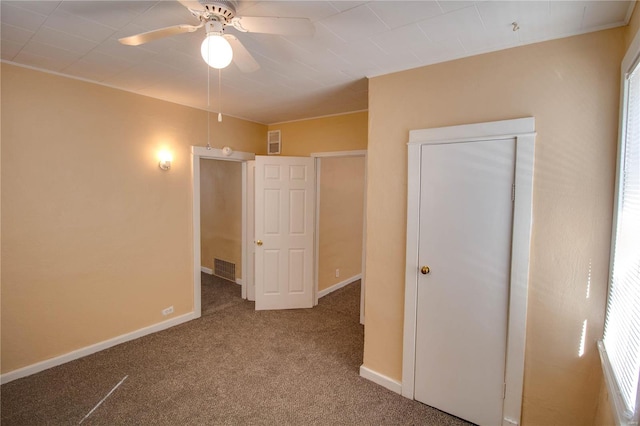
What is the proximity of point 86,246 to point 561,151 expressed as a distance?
3.75m

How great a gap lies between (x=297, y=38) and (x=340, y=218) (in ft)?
10.5

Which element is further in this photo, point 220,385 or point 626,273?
point 220,385

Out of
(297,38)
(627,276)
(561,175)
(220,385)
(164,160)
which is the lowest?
(220,385)

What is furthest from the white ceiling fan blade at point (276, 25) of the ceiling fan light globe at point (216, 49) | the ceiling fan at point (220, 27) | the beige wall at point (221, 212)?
the beige wall at point (221, 212)

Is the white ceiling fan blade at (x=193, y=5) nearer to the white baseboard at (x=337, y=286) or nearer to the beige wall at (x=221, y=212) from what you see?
the beige wall at (x=221, y=212)

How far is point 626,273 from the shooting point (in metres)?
1.35

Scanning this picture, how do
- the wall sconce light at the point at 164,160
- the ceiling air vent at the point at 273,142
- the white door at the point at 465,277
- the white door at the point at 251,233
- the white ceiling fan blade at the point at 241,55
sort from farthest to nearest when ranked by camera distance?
the ceiling air vent at the point at 273,142
the white door at the point at 251,233
the wall sconce light at the point at 164,160
the white door at the point at 465,277
the white ceiling fan blade at the point at 241,55

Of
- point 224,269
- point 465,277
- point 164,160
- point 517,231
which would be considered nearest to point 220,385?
point 465,277

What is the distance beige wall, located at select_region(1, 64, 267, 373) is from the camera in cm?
239

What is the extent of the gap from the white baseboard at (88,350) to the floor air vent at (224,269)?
1462mm

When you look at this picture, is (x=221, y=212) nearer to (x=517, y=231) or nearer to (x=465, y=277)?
(x=465, y=277)

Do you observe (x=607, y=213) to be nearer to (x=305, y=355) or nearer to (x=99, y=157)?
(x=305, y=355)

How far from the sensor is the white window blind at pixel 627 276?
1165 millimetres

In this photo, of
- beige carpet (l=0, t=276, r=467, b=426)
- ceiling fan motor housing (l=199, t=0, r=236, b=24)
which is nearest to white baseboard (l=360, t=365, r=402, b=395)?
beige carpet (l=0, t=276, r=467, b=426)
